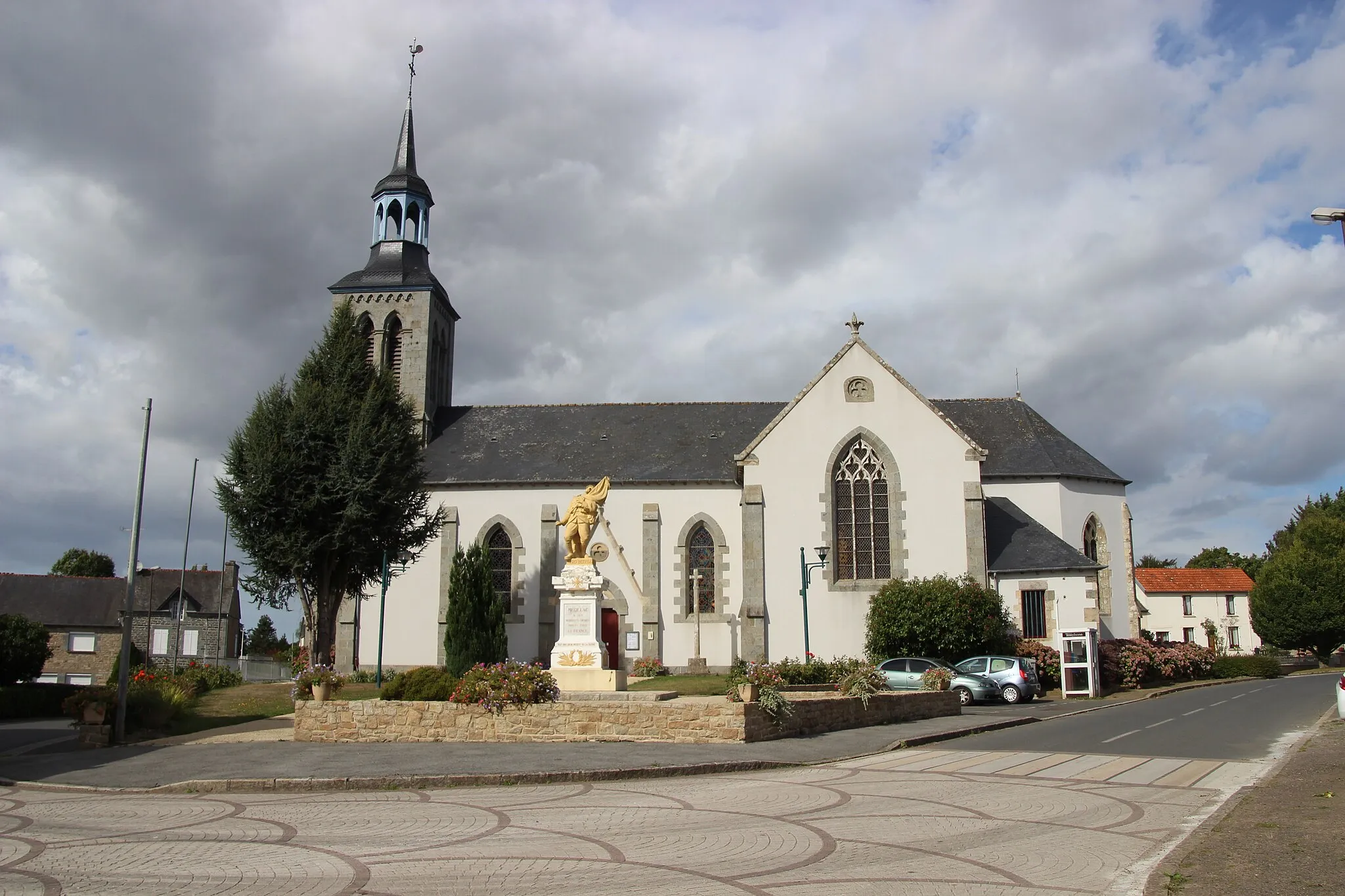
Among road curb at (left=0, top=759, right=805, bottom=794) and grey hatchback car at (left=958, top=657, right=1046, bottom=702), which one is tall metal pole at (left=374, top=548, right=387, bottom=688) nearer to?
road curb at (left=0, top=759, right=805, bottom=794)

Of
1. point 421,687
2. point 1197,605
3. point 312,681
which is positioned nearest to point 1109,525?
point 421,687

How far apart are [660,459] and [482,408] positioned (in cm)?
865

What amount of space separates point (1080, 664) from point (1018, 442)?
35.8ft

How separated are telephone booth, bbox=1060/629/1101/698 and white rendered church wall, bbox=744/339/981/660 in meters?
4.11

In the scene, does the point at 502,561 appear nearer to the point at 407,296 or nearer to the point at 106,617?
the point at 407,296

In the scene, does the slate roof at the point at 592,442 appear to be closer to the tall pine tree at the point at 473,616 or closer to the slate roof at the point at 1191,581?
the tall pine tree at the point at 473,616

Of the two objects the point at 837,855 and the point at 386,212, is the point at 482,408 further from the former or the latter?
the point at 837,855

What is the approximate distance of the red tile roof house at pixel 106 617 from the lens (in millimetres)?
50719

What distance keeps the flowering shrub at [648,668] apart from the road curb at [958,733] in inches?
556

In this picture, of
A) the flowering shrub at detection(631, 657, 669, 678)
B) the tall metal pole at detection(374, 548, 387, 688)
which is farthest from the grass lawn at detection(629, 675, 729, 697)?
the tall metal pole at detection(374, 548, 387, 688)

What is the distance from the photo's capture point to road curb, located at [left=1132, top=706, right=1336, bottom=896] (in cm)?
681

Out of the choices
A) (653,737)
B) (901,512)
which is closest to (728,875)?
(653,737)

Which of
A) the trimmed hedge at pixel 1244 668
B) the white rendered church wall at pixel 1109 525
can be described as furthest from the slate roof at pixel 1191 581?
the white rendered church wall at pixel 1109 525

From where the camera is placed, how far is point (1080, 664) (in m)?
28.8
